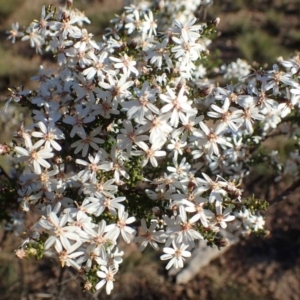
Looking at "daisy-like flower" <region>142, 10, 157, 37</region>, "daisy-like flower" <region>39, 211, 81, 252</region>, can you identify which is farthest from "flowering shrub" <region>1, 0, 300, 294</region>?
"daisy-like flower" <region>142, 10, 157, 37</region>

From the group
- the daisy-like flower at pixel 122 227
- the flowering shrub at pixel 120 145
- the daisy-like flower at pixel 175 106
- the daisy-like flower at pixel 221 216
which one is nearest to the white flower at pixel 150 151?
the flowering shrub at pixel 120 145

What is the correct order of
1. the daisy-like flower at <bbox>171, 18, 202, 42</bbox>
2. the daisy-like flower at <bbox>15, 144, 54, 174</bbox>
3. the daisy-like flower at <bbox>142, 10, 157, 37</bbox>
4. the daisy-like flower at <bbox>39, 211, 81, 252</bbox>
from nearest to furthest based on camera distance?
1. the daisy-like flower at <bbox>39, 211, 81, 252</bbox>
2. the daisy-like flower at <bbox>15, 144, 54, 174</bbox>
3. the daisy-like flower at <bbox>171, 18, 202, 42</bbox>
4. the daisy-like flower at <bbox>142, 10, 157, 37</bbox>

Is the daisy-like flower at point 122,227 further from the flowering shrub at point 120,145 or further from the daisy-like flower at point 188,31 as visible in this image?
the daisy-like flower at point 188,31

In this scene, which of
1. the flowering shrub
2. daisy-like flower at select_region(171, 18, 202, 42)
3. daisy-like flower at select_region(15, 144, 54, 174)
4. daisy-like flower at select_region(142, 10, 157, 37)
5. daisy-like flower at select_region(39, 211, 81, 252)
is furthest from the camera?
daisy-like flower at select_region(142, 10, 157, 37)

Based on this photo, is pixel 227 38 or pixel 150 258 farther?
pixel 227 38

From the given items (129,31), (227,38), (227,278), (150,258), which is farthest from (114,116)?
(227,38)

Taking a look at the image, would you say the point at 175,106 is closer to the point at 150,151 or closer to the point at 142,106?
Answer: the point at 142,106

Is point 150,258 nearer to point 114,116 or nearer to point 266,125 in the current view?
point 266,125

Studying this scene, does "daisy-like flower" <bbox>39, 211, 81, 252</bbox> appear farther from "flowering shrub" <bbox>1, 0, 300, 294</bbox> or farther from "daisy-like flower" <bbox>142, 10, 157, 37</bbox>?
"daisy-like flower" <bbox>142, 10, 157, 37</bbox>
